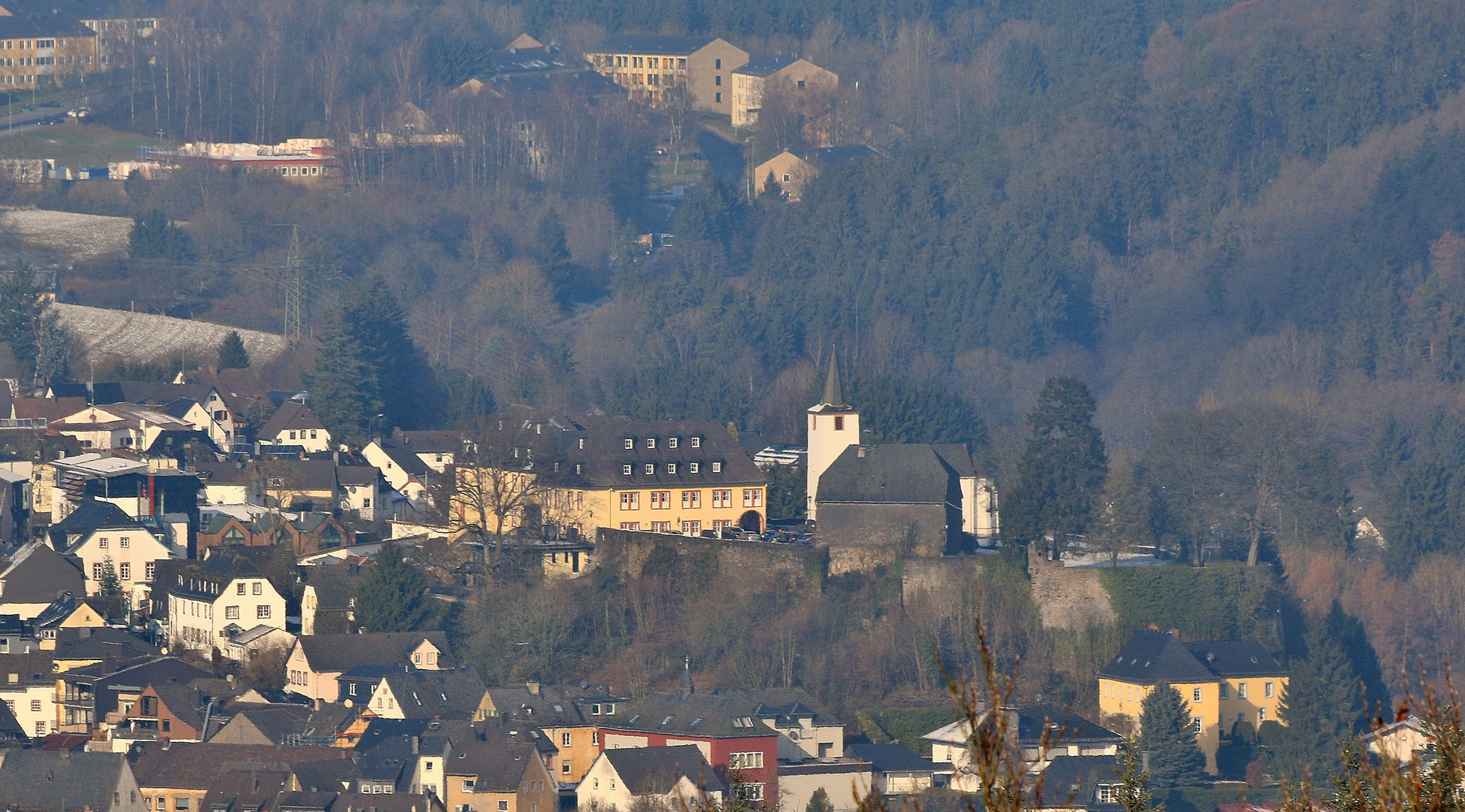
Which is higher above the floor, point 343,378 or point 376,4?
point 376,4

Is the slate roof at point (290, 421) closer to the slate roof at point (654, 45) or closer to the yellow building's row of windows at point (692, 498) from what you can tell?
the yellow building's row of windows at point (692, 498)

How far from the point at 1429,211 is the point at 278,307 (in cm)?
3701

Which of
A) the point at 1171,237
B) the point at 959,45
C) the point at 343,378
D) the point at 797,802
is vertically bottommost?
the point at 797,802

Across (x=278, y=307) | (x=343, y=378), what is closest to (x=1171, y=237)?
(x=278, y=307)

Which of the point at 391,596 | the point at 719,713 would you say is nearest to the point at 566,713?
the point at 719,713

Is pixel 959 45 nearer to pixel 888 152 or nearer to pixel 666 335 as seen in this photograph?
pixel 888 152

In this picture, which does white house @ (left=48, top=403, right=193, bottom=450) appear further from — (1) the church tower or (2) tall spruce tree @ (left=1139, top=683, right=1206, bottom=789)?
(2) tall spruce tree @ (left=1139, top=683, right=1206, bottom=789)

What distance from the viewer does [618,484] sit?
49094 mm

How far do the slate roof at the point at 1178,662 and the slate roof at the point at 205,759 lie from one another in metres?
12.4

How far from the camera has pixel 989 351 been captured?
274 ft

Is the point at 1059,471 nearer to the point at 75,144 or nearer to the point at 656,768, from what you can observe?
the point at 656,768

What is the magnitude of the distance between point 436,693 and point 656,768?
619cm

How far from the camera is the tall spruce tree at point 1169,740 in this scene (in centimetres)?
4191

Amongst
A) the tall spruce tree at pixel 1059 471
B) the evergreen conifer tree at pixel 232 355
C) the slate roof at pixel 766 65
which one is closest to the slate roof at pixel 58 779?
the tall spruce tree at pixel 1059 471
